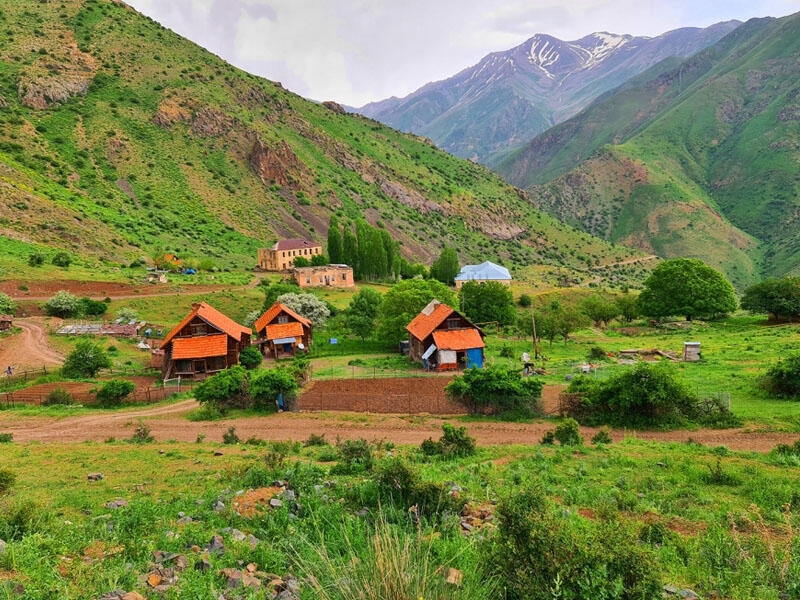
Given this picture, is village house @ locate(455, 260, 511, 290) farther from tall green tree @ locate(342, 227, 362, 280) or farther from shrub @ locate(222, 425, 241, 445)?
shrub @ locate(222, 425, 241, 445)

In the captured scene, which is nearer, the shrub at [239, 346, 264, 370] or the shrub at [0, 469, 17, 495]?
the shrub at [0, 469, 17, 495]

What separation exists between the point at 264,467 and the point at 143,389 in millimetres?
23156

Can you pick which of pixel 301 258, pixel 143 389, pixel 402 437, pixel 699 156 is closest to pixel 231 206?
pixel 301 258

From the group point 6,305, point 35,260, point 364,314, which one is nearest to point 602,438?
point 364,314

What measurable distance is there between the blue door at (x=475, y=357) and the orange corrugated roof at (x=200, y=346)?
62.3 feet

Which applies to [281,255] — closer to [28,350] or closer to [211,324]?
[211,324]

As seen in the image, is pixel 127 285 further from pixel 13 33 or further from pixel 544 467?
pixel 13 33

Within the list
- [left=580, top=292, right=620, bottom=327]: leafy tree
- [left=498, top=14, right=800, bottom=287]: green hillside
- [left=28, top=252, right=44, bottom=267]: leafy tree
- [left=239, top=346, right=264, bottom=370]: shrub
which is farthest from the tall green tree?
[left=498, top=14, right=800, bottom=287]: green hillside

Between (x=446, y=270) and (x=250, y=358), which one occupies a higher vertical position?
(x=446, y=270)

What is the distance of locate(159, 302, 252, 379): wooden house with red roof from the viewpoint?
119 feet

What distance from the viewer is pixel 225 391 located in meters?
27.0

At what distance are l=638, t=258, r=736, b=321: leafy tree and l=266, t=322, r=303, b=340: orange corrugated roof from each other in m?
44.6

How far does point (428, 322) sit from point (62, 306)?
35.5 metres

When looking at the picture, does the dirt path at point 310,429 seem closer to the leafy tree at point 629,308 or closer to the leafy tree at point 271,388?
the leafy tree at point 271,388
